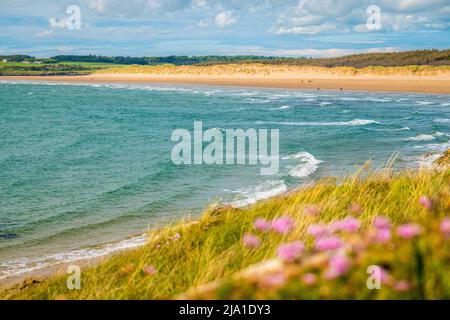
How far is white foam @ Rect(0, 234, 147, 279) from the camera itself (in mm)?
9038

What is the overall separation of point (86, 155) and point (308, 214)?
18676 millimetres

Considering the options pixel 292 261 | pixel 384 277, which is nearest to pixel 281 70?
pixel 292 261

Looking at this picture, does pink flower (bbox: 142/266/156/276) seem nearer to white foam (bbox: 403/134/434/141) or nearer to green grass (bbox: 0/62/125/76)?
white foam (bbox: 403/134/434/141)

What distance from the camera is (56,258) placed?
9633mm

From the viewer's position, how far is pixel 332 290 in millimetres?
2469

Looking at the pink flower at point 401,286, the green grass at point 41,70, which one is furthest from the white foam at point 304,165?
the green grass at point 41,70

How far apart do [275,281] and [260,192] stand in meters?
12.3

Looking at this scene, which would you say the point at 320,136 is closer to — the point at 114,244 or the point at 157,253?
the point at 114,244

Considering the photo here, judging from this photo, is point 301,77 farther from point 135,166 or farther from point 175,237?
point 175,237

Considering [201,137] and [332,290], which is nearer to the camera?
[332,290]

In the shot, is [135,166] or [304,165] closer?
[304,165]
